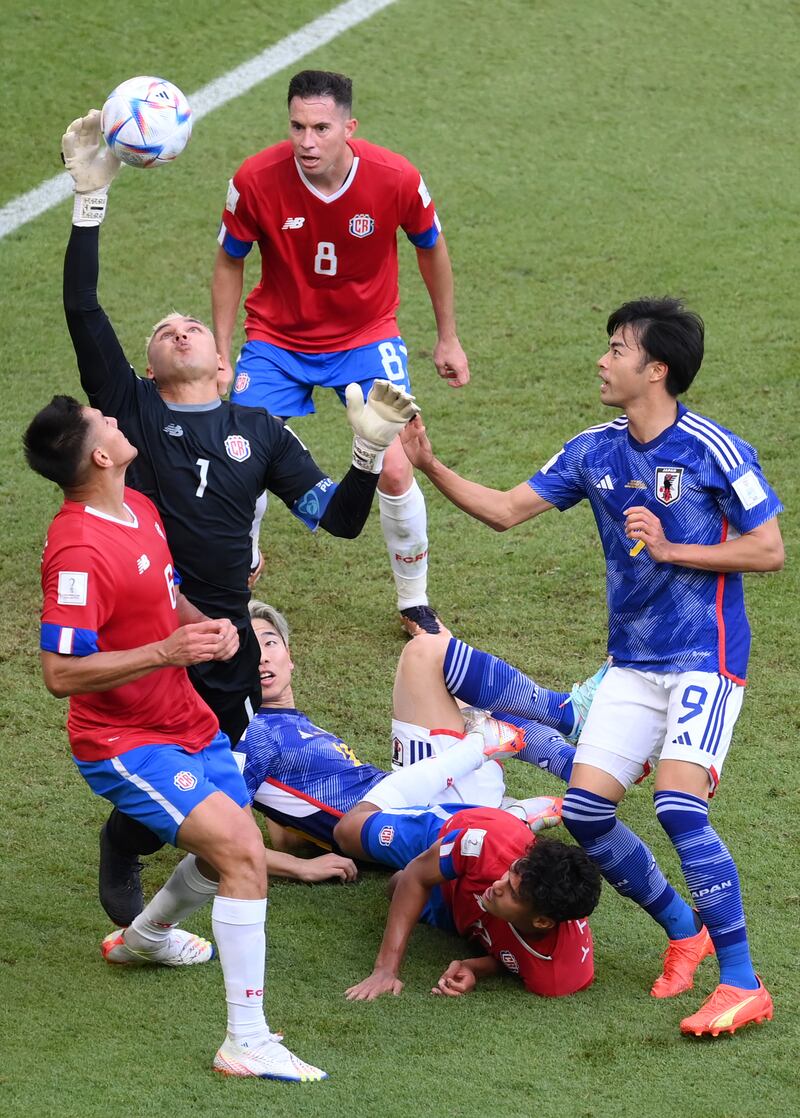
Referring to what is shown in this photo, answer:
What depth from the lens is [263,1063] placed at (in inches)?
159

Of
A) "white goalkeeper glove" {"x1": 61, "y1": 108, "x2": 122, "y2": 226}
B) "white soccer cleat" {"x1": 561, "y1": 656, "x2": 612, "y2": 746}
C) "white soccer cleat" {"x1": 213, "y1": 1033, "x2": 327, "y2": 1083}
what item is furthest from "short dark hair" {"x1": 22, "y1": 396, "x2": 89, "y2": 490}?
"white soccer cleat" {"x1": 561, "y1": 656, "x2": 612, "y2": 746}

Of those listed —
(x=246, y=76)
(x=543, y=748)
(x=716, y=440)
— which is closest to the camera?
(x=716, y=440)

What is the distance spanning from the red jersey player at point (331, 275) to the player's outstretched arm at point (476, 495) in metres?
1.58

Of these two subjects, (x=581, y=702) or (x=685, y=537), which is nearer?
(x=685, y=537)

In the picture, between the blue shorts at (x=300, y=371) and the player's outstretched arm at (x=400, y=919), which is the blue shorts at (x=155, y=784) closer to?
the player's outstretched arm at (x=400, y=919)

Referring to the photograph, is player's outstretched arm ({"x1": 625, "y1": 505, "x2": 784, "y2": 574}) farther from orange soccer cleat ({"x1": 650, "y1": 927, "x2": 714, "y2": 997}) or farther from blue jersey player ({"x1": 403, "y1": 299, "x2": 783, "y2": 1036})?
orange soccer cleat ({"x1": 650, "y1": 927, "x2": 714, "y2": 997})

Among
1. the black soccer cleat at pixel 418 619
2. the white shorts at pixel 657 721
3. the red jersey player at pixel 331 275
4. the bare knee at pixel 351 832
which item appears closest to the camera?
the white shorts at pixel 657 721

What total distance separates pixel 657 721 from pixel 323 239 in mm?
2837

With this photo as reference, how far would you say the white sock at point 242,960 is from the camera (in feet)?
13.3

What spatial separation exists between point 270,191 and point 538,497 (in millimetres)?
2223

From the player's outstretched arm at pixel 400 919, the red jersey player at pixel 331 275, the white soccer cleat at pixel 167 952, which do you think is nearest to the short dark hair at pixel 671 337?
the player's outstretched arm at pixel 400 919

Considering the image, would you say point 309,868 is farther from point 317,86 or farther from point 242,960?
point 317,86

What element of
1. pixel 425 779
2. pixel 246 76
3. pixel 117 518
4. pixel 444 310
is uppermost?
pixel 246 76

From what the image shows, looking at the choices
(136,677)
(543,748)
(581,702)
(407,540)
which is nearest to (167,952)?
(136,677)
